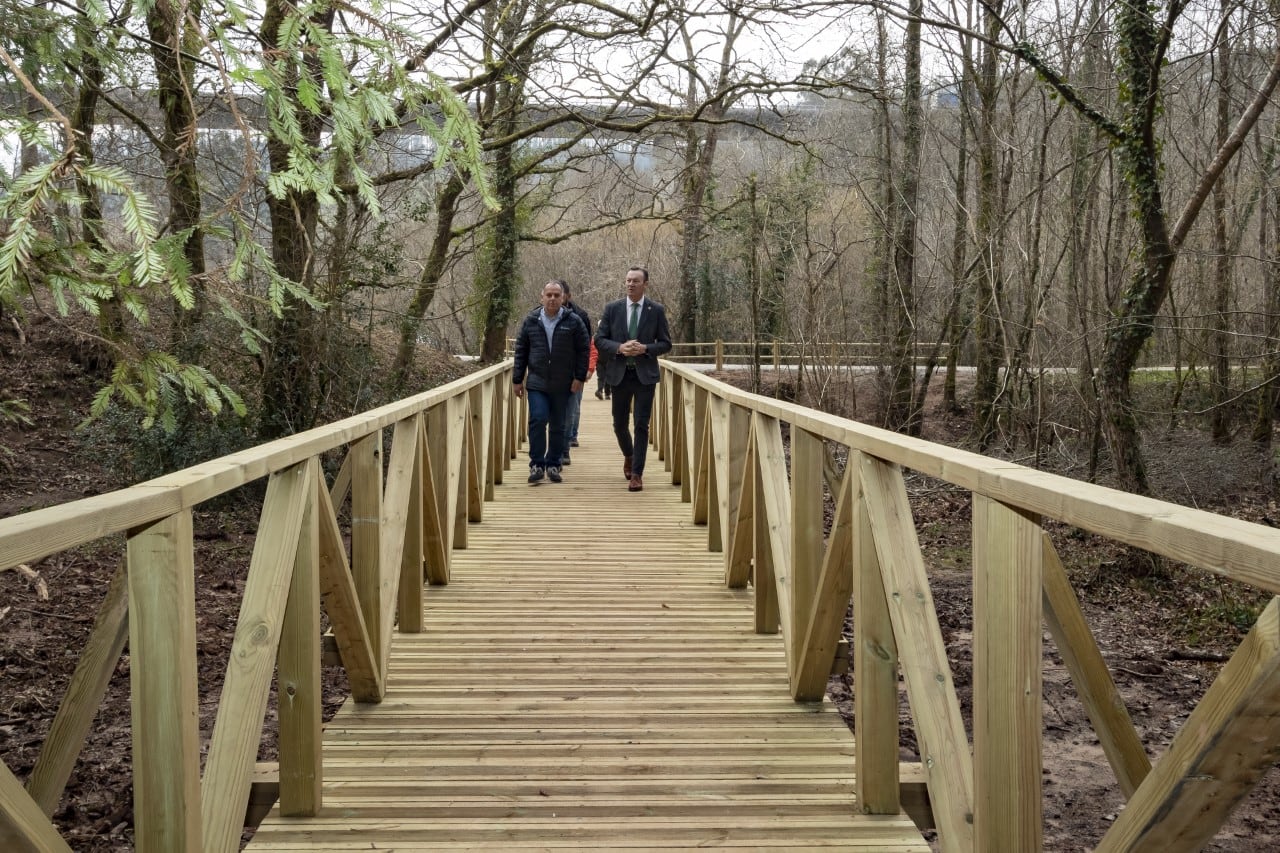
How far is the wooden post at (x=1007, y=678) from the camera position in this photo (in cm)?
178

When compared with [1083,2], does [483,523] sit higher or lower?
lower

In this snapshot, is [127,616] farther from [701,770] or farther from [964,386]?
[964,386]

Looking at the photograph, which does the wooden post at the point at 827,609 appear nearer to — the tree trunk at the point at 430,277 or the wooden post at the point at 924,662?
the wooden post at the point at 924,662

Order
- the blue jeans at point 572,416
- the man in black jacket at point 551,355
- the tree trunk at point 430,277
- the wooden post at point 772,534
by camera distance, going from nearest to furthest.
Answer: the wooden post at point 772,534, the man in black jacket at point 551,355, the blue jeans at point 572,416, the tree trunk at point 430,277

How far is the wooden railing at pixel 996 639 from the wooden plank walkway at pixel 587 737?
0.23 m

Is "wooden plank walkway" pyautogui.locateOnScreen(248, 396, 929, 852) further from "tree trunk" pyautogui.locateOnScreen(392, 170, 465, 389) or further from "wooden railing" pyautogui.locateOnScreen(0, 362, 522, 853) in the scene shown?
"tree trunk" pyautogui.locateOnScreen(392, 170, 465, 389)

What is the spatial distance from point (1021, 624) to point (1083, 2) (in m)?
9.49

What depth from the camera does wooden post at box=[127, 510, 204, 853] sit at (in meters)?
1.73

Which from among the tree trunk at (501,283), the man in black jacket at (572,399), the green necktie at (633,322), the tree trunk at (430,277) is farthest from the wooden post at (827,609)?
the tree trunk at (501,283)

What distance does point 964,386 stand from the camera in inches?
804

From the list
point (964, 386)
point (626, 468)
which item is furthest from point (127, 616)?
point (964, 386)

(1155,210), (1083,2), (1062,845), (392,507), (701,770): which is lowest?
(1062,845)

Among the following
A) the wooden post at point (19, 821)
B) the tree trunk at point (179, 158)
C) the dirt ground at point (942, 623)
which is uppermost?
the tree trunk at point (179, 158)

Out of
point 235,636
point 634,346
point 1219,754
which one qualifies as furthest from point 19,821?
point 634,346
